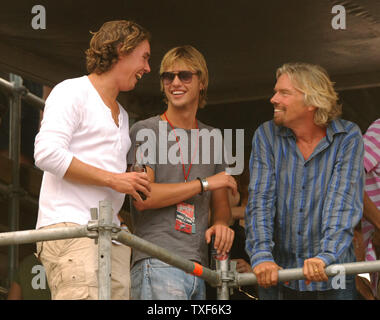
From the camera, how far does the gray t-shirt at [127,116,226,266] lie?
174 inches

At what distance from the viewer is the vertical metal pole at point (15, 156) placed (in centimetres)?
620

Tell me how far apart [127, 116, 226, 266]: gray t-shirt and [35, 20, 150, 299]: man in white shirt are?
244 millimetres

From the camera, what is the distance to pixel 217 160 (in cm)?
468

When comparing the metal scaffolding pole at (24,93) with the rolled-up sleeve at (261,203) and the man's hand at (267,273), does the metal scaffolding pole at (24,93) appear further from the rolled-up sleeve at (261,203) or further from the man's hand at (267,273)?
the man's hand at (267,273)

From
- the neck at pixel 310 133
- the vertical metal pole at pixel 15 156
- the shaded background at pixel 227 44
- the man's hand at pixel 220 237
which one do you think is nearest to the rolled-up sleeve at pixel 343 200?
the neck at pixel 310 133

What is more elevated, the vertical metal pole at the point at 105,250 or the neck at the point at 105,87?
the neck at the point at 105,87

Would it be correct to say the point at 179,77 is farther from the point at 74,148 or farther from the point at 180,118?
the point at 74,148

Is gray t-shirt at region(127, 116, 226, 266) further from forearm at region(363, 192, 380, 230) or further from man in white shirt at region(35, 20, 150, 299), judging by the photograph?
forearm at region(363, 192, 380, 230)

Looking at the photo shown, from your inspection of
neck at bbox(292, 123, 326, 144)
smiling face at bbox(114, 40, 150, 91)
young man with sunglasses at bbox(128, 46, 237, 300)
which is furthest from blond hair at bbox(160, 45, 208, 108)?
neck at bbox(292, 123, 326, 144)

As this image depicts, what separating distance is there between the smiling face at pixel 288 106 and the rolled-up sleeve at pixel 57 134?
3.62 feet

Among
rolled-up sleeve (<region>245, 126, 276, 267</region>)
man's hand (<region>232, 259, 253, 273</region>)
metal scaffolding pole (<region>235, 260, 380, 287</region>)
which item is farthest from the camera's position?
man's hand (<region>232, 259, 253, 273</region>)

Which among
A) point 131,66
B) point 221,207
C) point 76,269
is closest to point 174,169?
point 221,207

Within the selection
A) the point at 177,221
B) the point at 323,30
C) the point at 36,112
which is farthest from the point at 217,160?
the point at 36,112
